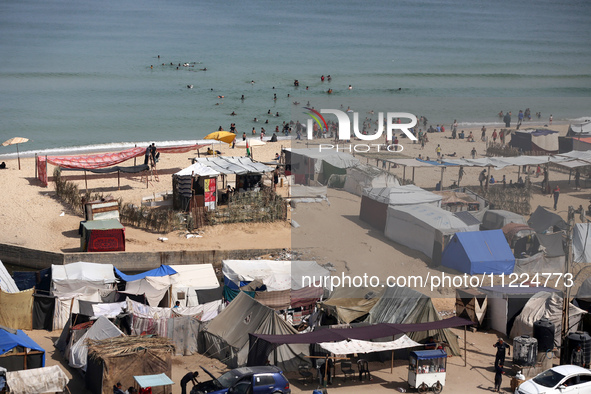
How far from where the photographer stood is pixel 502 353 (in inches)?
487

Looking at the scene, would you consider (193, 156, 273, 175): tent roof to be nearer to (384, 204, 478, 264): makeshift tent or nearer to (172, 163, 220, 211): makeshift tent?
(172, 163, 220, 211): makeshift tent

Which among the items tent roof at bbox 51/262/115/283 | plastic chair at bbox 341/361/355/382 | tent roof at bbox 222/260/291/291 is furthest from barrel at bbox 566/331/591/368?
tent roof at bbox 51/262/115/283

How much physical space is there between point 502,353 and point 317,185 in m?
5.37

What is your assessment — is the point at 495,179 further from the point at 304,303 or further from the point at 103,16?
the point at 103,16

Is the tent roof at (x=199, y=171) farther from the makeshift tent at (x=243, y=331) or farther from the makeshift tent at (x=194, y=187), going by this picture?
the makeshift tent at (x=243, y=331)

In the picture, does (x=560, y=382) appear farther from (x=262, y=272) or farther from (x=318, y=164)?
(x=262, y=272)

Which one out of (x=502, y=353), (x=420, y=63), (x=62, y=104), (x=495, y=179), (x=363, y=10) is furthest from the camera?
(x=363, y=10)

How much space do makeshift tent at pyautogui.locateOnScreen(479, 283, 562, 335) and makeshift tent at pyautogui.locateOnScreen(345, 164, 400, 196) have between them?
2914mm

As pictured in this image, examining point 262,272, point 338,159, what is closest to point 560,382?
point 338,159

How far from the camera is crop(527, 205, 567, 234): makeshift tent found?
15227mm

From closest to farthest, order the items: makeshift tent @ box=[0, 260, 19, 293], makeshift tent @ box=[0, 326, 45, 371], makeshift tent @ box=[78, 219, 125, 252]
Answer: makeshift tent @ box=[0, 326, 45, 371]
makeshift tent @ box=[0, 260, 19, 293]
makeshift tent @ box=[78, 219, 125, 252]

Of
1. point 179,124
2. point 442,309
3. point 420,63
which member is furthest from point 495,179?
point 420,63

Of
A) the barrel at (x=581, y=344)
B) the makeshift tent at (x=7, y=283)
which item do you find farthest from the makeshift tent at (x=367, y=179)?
the makeshift tent at (x=7, y=283)

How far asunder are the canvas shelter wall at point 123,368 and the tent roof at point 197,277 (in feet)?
14.2
